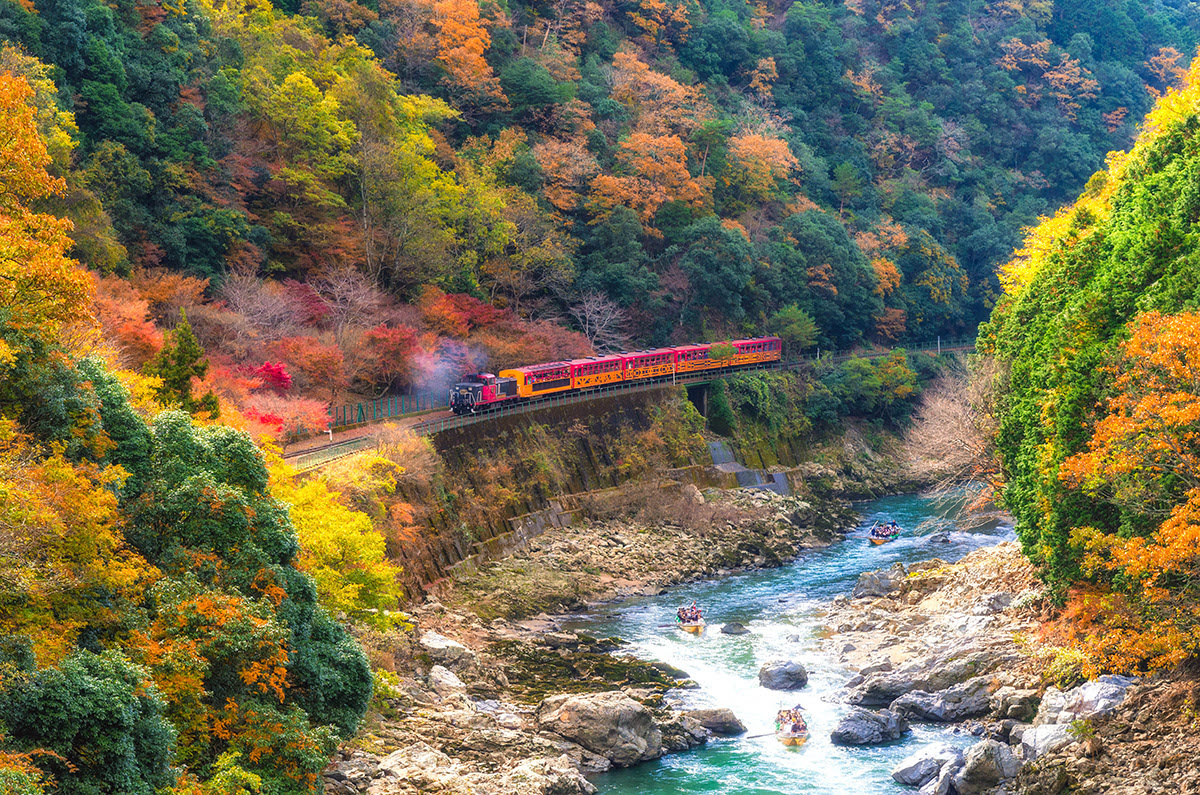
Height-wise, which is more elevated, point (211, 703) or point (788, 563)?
point (211, 703)

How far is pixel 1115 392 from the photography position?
24.6 meters

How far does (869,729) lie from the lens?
88.5 feet

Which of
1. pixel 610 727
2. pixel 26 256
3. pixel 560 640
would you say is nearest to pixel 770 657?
pixel 560 640

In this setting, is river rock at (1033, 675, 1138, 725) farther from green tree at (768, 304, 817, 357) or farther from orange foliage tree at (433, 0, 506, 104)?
orange foliage tree at (433, 0, 506, 104)

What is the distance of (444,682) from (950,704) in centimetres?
1264

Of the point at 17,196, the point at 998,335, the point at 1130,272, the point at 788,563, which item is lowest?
the point at 788,563

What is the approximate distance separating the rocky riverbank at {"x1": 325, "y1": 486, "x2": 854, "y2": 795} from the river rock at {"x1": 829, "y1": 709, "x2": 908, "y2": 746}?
2.53 m

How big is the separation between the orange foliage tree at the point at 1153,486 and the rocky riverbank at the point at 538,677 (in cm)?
964

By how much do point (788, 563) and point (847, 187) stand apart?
128 ft

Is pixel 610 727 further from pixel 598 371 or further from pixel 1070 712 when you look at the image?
pixel 598 371

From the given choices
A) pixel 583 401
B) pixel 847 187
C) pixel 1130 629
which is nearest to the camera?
pixel 1130 629

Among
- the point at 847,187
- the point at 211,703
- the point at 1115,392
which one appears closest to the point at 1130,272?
the point at 1115,392

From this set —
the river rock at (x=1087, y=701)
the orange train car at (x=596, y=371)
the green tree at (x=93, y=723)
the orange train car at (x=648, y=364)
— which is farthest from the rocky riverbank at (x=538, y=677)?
the orange train car at (x=648, y=364)

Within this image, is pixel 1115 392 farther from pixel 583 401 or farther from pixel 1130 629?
pixel 583 401
